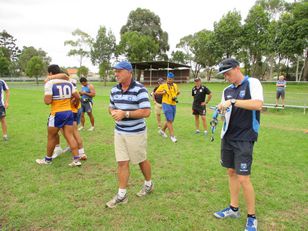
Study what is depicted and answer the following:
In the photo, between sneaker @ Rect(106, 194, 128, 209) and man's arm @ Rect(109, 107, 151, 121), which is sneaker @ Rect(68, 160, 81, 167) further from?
man's arm @ Rect(109, 107, 151, 121)

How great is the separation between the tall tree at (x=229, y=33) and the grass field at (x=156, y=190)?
100 ft

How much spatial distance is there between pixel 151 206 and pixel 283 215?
68.7 inches

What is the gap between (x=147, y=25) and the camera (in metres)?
52.1

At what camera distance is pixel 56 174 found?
4637 mm

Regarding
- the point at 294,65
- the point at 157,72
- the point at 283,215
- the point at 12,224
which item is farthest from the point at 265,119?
the point at 294,65

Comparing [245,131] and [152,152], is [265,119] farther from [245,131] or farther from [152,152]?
[245,131]

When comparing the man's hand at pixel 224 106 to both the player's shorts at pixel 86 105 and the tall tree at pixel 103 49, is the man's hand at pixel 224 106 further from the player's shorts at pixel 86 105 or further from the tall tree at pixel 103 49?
the tall tree at pixel 103 49

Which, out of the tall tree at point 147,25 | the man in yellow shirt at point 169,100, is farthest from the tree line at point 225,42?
the man in yellow shirt at point 169,100

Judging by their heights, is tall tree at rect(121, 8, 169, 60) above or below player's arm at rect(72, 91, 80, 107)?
above

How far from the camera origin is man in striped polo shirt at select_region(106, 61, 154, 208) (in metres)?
3.27

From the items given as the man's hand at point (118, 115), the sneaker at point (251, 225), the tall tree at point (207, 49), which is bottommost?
the sneaker at point (251, 225)

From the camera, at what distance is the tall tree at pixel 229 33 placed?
3453 cm

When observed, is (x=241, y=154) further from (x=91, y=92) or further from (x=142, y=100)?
(x=91, y=92)

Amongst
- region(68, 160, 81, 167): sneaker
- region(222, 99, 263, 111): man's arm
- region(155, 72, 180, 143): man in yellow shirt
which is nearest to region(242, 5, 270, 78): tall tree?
region(155, 72, 180, 143): man in yellow shirt
